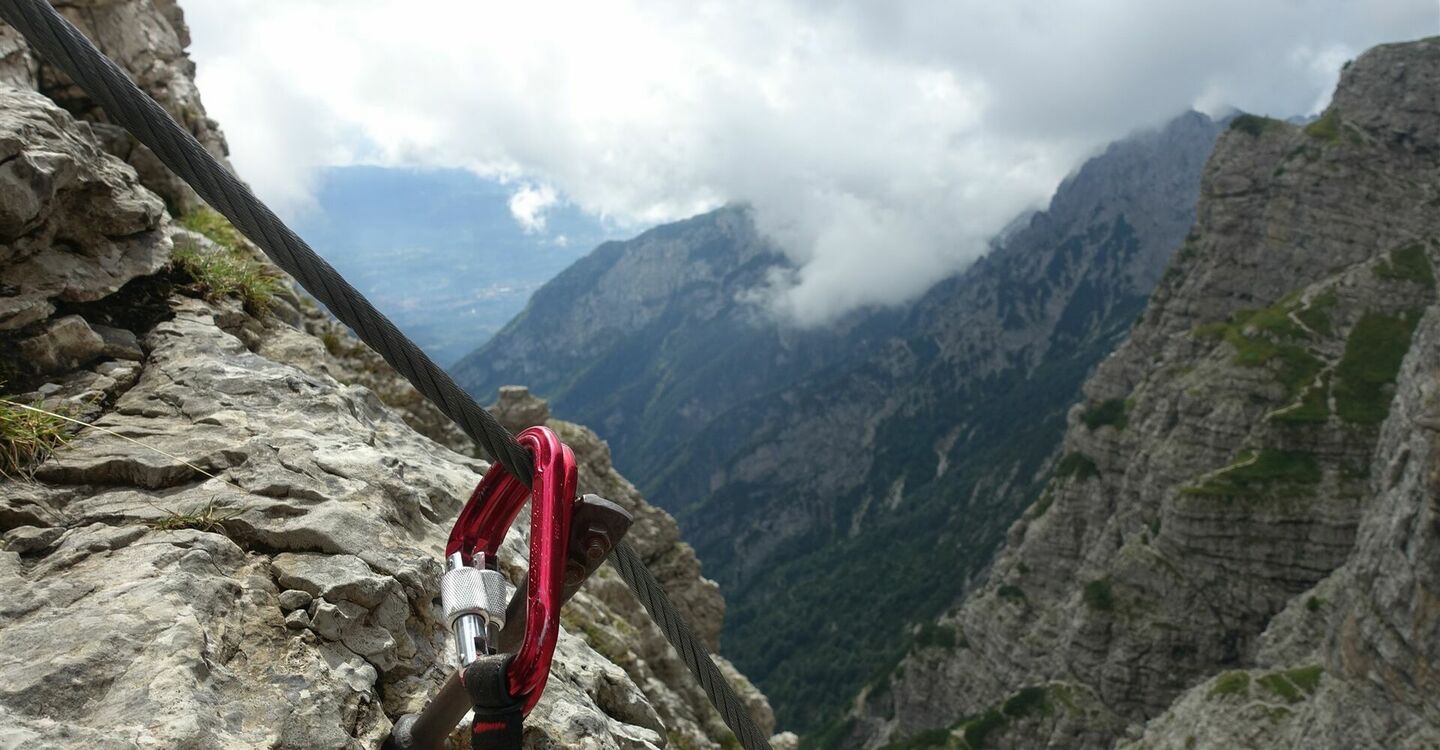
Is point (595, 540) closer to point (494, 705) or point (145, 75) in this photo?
point (494, 705)

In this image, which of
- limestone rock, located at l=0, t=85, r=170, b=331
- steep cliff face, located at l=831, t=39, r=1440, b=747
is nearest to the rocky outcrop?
limestone rock, located at l=0, t=85, r=170, b=331

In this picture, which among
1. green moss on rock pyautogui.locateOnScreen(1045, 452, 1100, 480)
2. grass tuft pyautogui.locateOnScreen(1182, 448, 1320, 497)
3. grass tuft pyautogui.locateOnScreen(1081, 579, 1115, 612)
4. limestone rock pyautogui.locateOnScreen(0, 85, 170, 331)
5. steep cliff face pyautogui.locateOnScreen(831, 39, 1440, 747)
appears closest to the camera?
limestone rock pyautogui.locateOnScreen(0, 85, 170, 331)

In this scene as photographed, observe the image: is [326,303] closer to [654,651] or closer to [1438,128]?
[654,651]

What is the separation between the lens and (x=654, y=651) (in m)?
19.8

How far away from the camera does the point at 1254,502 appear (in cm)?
10156

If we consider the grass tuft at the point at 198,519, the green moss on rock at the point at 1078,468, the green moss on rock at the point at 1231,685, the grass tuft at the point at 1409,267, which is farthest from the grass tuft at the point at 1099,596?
the grass tuft at the point at 198,519

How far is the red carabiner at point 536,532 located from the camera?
3.44 metres

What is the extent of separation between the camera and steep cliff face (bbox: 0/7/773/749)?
4.73 meters

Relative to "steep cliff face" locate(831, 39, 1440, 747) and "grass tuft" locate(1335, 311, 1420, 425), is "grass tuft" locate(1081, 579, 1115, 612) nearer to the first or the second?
"steep cliff face" locate(831, 39, 1440, 747)

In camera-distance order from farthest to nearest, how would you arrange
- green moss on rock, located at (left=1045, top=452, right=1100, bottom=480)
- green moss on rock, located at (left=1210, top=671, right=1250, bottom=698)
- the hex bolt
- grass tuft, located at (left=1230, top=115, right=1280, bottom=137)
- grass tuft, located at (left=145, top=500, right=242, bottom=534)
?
grass tuft, located at (left=1230, top=115, right=1280, bottom=137)
green moss on rock, located at (left=1045, top=452, right=1100, bottom=480)
green moss on rock, located at (left=1210, top=671, right=1250, bottom=698)
grass tuft, located at (left=145, top=500, right=242, bottom=534)
the hex bolt

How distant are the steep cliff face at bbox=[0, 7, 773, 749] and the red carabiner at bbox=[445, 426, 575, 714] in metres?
1.65

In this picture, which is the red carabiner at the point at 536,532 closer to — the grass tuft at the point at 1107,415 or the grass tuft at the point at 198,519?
the grass tuft at the point at 198,519

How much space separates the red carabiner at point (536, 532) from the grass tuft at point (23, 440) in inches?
152

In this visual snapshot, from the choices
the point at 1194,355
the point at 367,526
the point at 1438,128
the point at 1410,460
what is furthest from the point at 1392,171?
the point at 367,526
